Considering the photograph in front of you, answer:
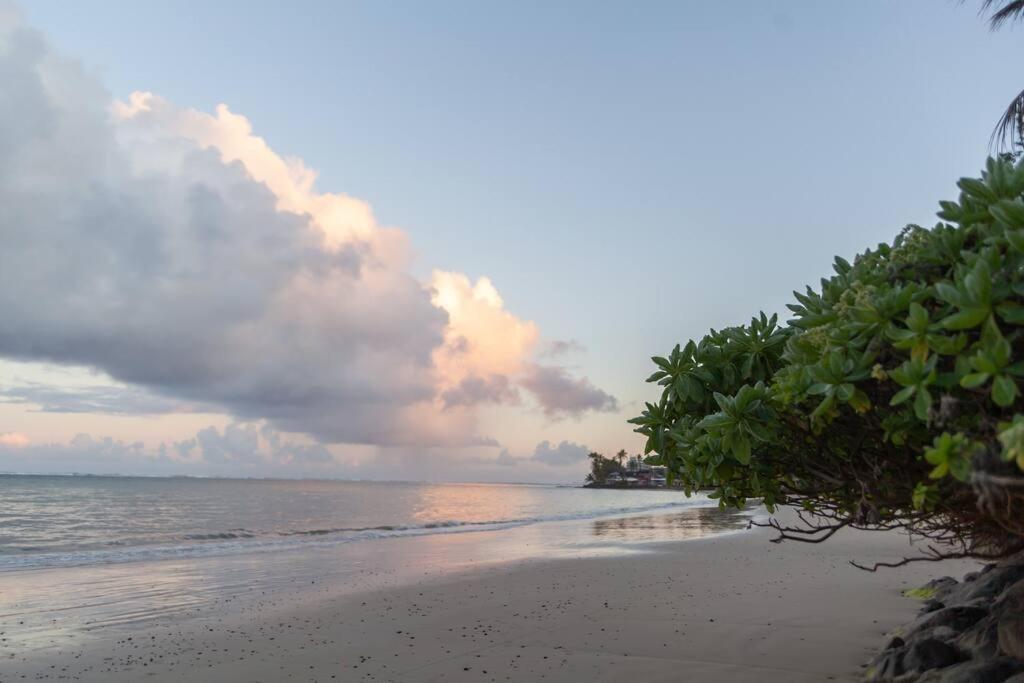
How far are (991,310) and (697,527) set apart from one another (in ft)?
115

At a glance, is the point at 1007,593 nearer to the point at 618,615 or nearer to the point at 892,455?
the point at 892,455

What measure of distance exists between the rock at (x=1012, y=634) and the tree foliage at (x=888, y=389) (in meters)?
1.60

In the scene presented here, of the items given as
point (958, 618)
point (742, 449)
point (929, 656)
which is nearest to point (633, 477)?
point (958, 618)

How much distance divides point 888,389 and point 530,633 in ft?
26.8

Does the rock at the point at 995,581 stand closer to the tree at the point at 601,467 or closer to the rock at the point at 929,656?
the rock at the point at 929,656

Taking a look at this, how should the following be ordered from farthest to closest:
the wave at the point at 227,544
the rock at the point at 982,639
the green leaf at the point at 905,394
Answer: the wave at the point at 227,544 < the rock at the point at 982,639 < the green leaf at the point at 905,394

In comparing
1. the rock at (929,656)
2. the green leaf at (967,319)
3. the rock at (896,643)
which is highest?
the green leaf at (967,319)

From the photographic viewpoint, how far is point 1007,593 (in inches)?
235

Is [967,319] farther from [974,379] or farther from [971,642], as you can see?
[971,642]

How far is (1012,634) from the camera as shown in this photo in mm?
5477

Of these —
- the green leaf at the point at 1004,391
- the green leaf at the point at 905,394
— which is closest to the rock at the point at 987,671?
the green leaf at the point at 905,394

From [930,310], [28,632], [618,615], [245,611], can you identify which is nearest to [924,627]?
[618,615]

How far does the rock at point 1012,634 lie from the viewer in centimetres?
535

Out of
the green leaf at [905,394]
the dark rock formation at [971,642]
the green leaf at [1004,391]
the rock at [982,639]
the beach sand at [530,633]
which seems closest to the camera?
A: the green leaf at [1004,391]
